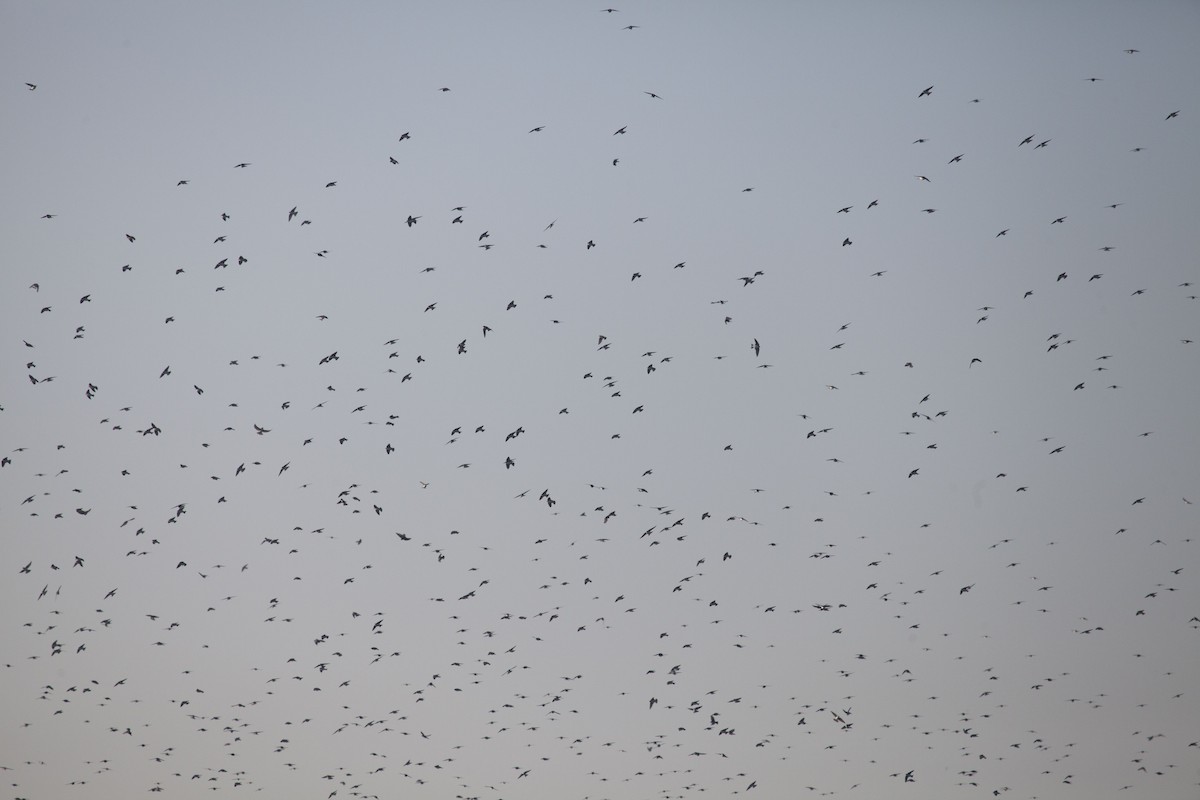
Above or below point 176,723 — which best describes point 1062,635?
below

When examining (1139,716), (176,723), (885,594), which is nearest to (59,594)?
(176,723)

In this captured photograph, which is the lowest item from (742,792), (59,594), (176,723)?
(742,792)

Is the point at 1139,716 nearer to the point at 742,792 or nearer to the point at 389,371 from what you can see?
the point at 742,792

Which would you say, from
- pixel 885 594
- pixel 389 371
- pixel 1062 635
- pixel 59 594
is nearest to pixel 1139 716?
pixel 1062 635

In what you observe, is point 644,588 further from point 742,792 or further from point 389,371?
point 389,371

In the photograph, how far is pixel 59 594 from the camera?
33.5ft

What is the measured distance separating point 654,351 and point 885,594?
3.12m

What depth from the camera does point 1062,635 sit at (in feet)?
33.3

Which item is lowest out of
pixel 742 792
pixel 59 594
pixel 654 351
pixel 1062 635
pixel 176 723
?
pixel 742 792

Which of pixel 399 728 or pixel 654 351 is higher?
pixel 654 351

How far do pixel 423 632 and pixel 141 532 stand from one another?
2.79 m

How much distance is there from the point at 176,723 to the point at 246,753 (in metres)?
0.72

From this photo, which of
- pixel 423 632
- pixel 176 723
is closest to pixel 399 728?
pixel 423 632

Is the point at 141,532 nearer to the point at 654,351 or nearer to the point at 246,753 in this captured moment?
the point at 246,753
